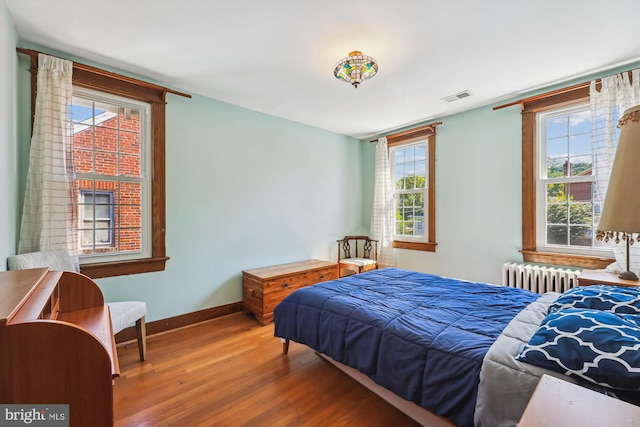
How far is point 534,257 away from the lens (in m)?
3.02

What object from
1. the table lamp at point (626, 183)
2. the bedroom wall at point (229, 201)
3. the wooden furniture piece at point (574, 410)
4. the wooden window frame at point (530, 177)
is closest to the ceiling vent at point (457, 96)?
the wooden window frame at point (530, 177)

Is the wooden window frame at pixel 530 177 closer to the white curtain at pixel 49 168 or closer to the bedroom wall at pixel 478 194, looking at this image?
the bedroom wall at pixel 478 194

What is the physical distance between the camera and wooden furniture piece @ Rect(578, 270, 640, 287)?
2.07 metres

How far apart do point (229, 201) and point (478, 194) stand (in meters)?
3.06

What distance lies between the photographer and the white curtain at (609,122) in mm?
2365

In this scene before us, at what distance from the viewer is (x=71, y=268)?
2.19 m

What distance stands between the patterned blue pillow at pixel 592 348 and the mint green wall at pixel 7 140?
2.91 m

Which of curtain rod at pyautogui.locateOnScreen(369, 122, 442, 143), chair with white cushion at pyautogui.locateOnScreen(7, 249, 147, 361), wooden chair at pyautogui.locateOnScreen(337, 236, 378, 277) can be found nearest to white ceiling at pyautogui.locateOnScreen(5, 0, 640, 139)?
curtain rod at pyautogui.locateOnScreen(369, 122, 442, 143)

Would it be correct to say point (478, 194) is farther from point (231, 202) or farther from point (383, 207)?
point (231, 202)

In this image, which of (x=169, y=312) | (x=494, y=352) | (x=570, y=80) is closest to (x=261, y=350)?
(x=169, y=312)

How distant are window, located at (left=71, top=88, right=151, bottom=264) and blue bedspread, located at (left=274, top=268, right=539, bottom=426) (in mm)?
1694

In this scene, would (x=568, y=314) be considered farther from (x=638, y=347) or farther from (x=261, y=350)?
(x=261, y=350)

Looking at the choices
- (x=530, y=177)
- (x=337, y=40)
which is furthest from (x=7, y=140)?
(x=530, y=177)

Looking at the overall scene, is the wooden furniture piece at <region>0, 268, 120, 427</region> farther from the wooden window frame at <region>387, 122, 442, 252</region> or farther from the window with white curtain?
the window with white curtain
